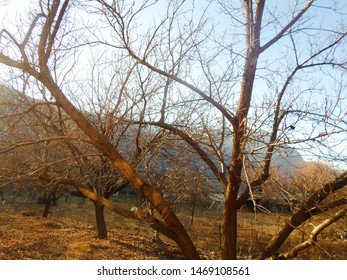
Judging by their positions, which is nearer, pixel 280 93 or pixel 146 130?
pixel 280 93

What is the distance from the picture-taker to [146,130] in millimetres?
8172

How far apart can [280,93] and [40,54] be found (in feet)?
12.4

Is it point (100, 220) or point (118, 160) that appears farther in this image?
point (100, 220)

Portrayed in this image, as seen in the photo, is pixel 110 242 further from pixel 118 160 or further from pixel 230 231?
pixel 118 160

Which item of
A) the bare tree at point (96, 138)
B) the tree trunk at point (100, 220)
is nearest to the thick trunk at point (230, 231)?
the bare tree at point (96, 138)

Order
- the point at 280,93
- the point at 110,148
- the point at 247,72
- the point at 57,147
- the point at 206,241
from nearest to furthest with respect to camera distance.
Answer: the point at 110,148
the point at 247,72
the point at 280,93
the point at 57,147
the point at 206,241

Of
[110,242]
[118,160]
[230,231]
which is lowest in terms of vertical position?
[110,242]

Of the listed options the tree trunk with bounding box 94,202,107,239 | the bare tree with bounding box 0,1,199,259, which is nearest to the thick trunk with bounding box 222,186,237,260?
the bare tree with bounding box 0,1,199,259

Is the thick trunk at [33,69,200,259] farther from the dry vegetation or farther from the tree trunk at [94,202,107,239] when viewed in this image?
the tree trunk at [94,202,107,239]

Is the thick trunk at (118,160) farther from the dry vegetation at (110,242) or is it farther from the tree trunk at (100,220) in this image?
the tree trunk at (100,220)

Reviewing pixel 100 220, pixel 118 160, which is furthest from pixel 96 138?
pixel 100 220
